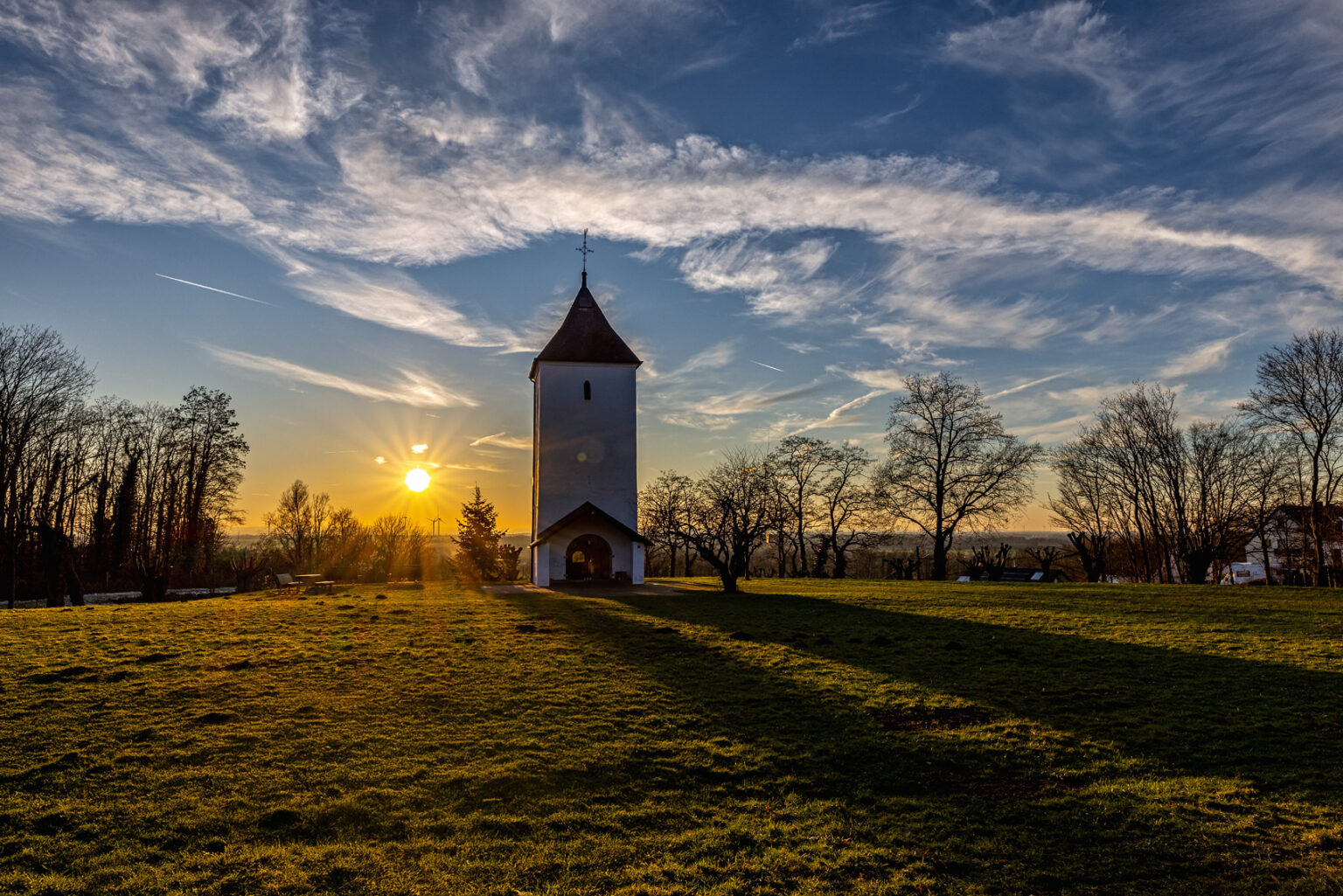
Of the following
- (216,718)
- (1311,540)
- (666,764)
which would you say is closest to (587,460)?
(216,718)

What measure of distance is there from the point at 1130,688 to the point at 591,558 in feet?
69.5

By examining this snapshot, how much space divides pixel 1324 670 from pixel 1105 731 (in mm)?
5863

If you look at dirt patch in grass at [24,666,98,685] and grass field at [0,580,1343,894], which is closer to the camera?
grass field at [0,580,1343,894]

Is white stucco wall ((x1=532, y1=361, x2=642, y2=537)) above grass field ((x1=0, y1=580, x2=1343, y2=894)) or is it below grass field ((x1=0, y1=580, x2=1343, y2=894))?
above

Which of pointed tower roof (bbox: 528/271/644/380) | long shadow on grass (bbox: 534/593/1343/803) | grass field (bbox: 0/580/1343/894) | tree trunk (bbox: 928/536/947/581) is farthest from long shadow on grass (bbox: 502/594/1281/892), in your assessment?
tree trunk (bbox: 928/536/947/581)

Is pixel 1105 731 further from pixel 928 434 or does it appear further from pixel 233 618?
pixel 928 434

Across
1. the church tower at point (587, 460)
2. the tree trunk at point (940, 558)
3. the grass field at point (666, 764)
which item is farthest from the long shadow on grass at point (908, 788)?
the tree trunk at point (940, 558)

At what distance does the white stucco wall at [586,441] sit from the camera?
28781 mm

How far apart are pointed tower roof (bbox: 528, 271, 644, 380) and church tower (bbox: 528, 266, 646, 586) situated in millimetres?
45

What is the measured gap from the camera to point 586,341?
29844 millimetres

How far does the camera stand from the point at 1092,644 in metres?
13.5

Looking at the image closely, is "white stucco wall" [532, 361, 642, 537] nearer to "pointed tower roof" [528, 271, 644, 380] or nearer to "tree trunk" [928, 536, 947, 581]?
"pointed tower roof" [528, 271, 644, 380]

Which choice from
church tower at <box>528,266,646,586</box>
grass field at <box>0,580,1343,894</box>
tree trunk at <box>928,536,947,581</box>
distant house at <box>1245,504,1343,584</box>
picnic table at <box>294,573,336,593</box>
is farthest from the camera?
tree trunk at <box>928,536,947,581</box>

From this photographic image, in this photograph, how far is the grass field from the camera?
5164mm
